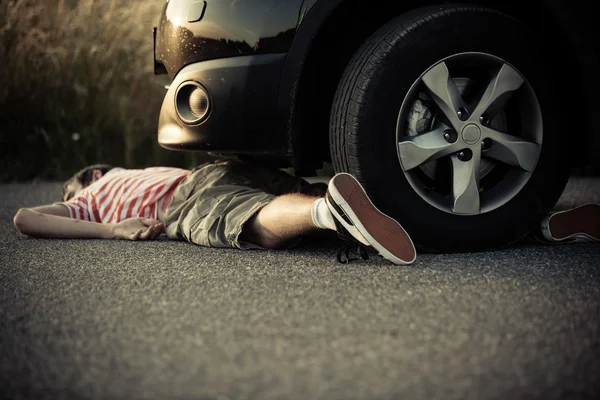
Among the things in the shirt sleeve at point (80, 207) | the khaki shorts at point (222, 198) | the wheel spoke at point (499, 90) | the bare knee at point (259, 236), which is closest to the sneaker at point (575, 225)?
the wheel spoke at point (499, 90)

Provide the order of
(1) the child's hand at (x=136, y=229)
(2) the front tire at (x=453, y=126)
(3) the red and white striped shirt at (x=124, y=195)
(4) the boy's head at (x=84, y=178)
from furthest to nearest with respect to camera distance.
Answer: (4) the boy's head at (x=84, y=178)
(3) the red and white striped shirt at (x=124, y=195)
(1) the child's hand at (x=136, y=229)
(2) the front tire at (x=453, y=126)

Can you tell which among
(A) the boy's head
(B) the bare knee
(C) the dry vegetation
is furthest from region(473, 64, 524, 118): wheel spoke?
(C) the dry vegetation

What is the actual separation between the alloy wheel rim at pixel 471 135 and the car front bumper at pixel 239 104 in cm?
47

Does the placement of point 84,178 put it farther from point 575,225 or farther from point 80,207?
point 575,225

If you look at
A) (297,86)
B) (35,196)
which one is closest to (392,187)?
(297,86)

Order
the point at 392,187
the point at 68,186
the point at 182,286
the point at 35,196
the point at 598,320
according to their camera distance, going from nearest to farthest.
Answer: the point at 598,320, the point at 182,286, the point at 392,187, the point at 68,186, the point at 35,196

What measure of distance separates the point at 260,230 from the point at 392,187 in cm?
55

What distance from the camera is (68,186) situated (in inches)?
146

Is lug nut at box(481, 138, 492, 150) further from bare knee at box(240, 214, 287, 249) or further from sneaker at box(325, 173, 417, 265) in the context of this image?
bare knee at box(240, 214, 287, 249)

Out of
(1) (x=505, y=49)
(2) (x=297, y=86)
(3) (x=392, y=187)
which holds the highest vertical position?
(1) (x=505, y=49)

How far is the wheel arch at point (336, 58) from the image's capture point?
245 centimetres

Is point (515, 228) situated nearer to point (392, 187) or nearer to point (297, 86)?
point (392, 187)

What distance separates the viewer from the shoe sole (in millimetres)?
2680

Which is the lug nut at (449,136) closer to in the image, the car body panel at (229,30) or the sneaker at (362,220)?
the sneaker at (362,220)
